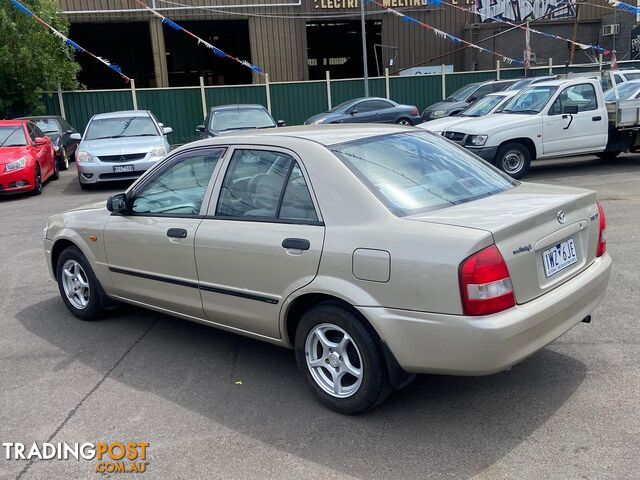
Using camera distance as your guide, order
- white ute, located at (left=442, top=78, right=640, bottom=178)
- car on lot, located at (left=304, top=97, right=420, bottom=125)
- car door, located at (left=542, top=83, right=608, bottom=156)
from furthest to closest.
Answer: car on lot, located at (left=304, top=97, right=420, bottom=125) < car door, located at (left=542, top=83, right=608, bottom=156) < white ute, located at (left=442, top=78, right=640, bottom=178)

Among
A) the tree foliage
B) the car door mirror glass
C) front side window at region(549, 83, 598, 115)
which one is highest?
the tree foliage

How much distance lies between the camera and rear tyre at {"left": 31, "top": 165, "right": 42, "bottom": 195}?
12.7 meters

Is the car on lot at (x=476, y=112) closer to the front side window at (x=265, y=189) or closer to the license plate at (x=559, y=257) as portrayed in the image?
the front side window at (x=265, y=189)

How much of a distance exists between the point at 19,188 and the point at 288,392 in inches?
410

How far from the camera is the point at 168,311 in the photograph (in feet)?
15.1

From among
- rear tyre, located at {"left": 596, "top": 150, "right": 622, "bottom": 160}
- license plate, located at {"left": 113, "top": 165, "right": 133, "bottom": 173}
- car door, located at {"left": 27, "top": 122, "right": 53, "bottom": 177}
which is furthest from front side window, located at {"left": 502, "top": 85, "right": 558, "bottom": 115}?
car door, located at {"left": 27, "top": 122, "right": 53, "bottom": 177}

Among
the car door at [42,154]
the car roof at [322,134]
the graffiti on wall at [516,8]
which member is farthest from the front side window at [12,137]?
the graffiti on wall at [516,8]

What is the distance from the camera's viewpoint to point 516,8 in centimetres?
2728

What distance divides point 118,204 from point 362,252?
225 cm

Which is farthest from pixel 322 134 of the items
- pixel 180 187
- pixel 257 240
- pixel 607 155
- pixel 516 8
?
pixel 516 8

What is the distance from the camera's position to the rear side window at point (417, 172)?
11.9 feet

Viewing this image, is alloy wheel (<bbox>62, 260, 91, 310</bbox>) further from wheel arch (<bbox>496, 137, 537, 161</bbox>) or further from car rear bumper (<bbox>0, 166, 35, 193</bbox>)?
wheel arch (<bbox>496, 137, 537, 161</bbox>)

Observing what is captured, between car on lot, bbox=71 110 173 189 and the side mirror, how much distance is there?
303 inches

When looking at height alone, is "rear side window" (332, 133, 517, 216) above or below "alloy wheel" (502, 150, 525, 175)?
above
